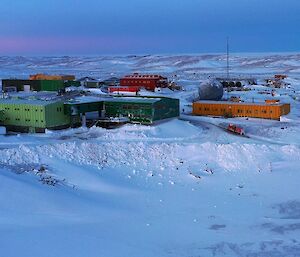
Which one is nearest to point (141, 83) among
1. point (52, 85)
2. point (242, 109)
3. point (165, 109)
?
point (52, 85)

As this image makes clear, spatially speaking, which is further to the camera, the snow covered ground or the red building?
the red building

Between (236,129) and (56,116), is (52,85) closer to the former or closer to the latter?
(56,116)

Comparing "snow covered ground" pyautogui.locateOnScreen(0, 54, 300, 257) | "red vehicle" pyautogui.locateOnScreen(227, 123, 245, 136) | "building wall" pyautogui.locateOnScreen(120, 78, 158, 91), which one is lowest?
"snow covered ground" pyautogui.locateOnScreen(0, 54, 300, 257)

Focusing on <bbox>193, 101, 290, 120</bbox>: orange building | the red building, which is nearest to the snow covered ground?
<bbox>193, 101, 290, 120</bbox>: orange building

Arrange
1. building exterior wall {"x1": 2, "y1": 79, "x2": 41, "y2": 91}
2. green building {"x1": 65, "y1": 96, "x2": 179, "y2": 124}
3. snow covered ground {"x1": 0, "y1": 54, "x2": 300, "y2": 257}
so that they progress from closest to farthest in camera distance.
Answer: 1. snow covered ground {"x1": 0, "y1": 54, "x2": 300, "y2": 257}
2. green building {"x1": 65, "y1": 96, "x2": 179, "y2": 124}
3. building exterior wall {"x1": 2, "y1": 79, "x2": 41, "y2": 91}

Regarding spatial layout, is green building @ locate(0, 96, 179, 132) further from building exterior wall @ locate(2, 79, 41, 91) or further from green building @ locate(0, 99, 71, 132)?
building exterior wall @ locate(2, 79, 41, 91)

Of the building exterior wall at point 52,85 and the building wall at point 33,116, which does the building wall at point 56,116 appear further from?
the building exterior wall at point 52,85

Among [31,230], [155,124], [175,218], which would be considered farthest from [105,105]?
[31,230]

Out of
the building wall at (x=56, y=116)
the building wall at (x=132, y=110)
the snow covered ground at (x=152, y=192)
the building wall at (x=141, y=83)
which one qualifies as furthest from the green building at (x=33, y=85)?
the snow covered ground at (x=152, y=192)
